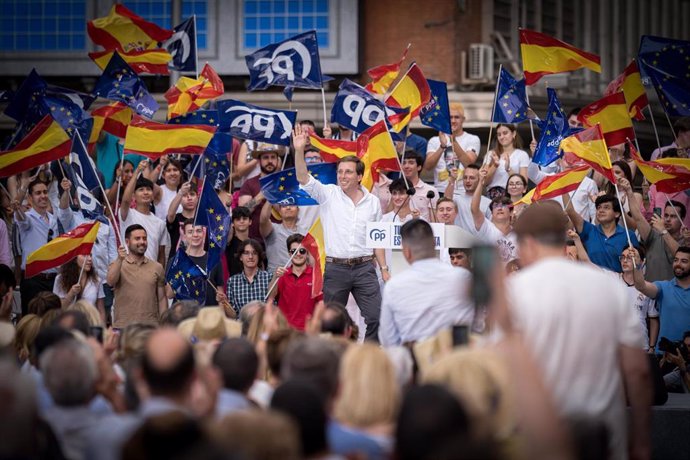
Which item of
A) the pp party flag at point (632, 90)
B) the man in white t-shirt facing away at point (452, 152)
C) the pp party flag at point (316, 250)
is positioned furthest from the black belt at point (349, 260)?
the pp party flag at point (632, 90)

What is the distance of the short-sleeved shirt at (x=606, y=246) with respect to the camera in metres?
13.0

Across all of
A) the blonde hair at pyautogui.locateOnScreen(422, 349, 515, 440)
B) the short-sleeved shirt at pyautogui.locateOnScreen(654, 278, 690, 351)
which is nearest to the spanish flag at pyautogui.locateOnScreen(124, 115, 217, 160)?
the short-sleeved shirt at pyautogui.locateOnScreen(654, 278, 690, 351)

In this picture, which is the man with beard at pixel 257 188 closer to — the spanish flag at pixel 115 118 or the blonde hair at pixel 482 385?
the spanish flag at pixel 115 118

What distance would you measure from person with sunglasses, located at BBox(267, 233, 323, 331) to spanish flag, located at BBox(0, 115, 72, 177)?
8.46 ft

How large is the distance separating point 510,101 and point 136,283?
4794 mm

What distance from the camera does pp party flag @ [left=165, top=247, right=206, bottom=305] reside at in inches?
508

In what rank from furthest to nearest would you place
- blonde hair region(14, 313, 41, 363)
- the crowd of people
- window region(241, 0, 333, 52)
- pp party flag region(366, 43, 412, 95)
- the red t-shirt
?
window region(241, 0, 333, 52) < pp party flag region(366, 43, 412, 95) < the red t-shirt < blonde hair region(14, 313, 41, 363) < the crowd of people

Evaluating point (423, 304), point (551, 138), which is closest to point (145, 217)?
point (551, 138)

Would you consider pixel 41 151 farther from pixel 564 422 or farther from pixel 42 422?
pixel 564 422

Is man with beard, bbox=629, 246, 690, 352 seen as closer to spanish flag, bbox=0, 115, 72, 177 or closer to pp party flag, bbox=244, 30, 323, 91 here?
pp party flag, bbox=244, 30, 323, 91

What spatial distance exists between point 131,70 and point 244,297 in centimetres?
338

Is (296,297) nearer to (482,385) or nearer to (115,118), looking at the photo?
(115,118)

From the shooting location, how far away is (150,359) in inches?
229

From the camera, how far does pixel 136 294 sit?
1274 cm
